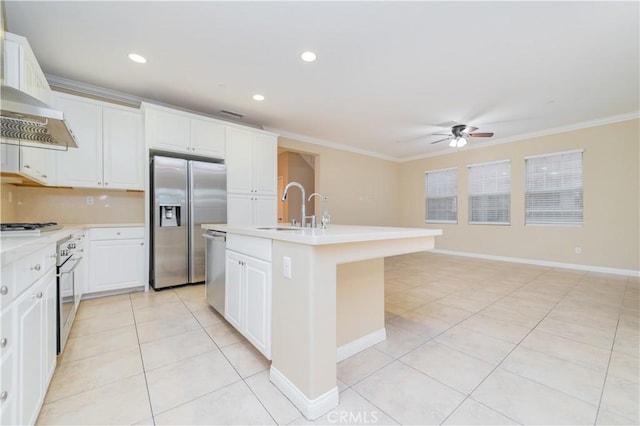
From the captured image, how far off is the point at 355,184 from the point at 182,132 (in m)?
4.25

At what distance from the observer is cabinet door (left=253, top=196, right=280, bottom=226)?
4.39 m

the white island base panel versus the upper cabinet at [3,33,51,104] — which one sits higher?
the upper cabinet at [3,33,51,104]

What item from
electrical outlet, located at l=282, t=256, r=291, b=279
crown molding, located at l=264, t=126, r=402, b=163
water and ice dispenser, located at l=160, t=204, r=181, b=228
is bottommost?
electrical outlet, located at l=282, t=256, r=291, b=279

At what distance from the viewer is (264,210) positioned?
4480 millimetres

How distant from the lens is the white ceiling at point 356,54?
214 cm

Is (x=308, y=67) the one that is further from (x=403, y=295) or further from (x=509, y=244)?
(x=509, y=244)

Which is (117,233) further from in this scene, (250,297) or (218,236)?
(250,297)

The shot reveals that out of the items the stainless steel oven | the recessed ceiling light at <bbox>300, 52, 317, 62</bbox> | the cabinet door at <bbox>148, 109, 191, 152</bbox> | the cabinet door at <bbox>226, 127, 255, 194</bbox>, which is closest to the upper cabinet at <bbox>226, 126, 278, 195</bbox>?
the cabinet door at <bbox>226, 127, 255, 194</bbox>

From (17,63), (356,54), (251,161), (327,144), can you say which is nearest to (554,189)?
(327,144)

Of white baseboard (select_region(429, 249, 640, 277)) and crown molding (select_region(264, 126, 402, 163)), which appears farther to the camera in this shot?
crown molding (select_region(264, 126, 402, 163))

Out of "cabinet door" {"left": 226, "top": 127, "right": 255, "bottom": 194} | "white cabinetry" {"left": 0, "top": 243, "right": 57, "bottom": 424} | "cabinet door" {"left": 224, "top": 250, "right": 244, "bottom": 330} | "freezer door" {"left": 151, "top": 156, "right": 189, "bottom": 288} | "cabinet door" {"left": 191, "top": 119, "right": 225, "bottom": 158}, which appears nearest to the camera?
"white cabinetry" {"left": 0, "top": 243, "right": 57, "bottom": 424}

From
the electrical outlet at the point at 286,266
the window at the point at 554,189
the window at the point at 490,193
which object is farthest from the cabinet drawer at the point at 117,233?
the window at the point at 554,189

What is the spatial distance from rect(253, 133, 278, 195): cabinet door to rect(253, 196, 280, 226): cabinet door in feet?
0.40

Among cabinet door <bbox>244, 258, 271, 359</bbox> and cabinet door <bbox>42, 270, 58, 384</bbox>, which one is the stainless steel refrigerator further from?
cabinet door <bbox>244, 258, 271, 359</bbox>
